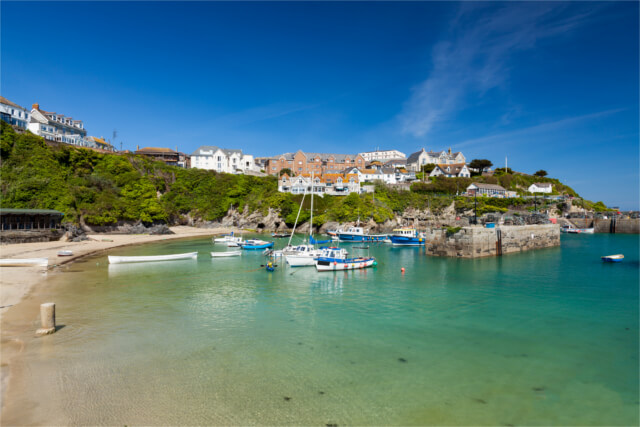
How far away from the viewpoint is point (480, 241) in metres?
39.0

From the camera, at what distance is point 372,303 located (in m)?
20.9

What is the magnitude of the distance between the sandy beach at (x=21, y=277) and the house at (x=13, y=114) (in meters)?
31.6

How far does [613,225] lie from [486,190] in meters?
28.2

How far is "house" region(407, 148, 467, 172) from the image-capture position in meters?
116

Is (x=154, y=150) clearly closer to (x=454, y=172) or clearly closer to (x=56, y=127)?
(x=56, y=127)

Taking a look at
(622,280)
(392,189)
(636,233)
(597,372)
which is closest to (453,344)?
(597,372)

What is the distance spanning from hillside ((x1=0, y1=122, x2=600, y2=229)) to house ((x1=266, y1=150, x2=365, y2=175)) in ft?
40.7

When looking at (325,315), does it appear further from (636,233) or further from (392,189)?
(636,233)

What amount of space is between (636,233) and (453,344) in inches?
3159

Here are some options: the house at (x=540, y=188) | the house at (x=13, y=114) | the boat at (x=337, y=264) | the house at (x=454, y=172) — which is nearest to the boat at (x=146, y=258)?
the boat at (x=337, y=264)

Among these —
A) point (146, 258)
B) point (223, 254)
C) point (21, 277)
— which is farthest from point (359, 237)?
point (21, 277)

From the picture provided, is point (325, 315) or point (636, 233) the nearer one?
point (325, 315)

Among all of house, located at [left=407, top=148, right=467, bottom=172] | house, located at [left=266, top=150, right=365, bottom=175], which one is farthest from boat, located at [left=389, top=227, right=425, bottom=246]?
house, located at [left=407, top=148, right=467, bottom=172]

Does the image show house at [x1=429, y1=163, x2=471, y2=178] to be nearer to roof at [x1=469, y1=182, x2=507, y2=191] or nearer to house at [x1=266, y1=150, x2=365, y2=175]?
roof at [x1=469, y1=182, x2=507, y2=191]
